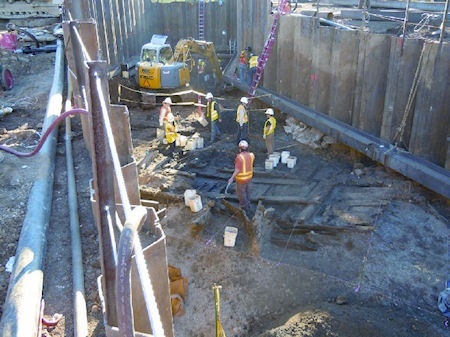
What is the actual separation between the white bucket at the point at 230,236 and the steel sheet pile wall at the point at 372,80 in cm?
491

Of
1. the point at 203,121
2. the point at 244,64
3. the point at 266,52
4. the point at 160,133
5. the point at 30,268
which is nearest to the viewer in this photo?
the point at 30,268

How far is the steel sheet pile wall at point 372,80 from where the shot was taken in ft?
33.8

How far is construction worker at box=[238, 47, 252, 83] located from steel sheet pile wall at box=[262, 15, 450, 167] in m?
2.20

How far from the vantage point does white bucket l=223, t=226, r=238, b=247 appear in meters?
9.12

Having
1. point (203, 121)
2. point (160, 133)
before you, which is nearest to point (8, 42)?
A: point (203, 121)

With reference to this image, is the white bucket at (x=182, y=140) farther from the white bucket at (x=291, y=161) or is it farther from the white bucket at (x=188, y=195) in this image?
the white bucket at (x=188, y=195)

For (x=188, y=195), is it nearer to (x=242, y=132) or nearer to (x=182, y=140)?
(x=182, y=140)

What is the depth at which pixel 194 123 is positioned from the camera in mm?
16672

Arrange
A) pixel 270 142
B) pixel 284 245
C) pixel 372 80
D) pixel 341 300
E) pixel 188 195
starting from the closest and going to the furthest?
pixel 341 300 → pixel 284 245 → pixel 188 195 → pixel 372 80 → pixel 270 142

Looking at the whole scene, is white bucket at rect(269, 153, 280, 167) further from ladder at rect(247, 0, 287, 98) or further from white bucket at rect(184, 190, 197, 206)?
ladder at rect(247, 0, 287, 98)

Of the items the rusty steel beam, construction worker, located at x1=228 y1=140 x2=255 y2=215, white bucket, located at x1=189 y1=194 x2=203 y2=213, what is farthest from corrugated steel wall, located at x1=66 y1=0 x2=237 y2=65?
the rusty steel beam

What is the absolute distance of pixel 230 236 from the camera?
9.15m

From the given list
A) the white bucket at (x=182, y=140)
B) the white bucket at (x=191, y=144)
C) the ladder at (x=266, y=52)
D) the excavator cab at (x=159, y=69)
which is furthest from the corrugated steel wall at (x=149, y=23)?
the white bucket at (x=191, y=144)

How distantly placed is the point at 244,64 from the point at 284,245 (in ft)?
36.2
